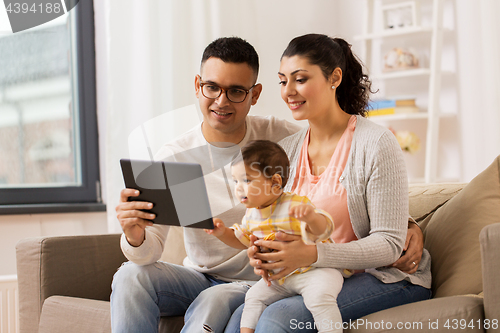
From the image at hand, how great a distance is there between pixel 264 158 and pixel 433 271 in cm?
61

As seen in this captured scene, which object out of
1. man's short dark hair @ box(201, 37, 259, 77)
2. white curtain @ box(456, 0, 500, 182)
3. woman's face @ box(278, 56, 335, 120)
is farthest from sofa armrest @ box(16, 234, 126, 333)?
white curtain @ box(456, 0, 500, 182)

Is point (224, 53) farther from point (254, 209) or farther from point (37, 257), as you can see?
point (37, 257)

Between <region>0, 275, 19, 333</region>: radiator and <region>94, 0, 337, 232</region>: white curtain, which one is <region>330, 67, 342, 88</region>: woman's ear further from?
<region>0, 275, 19, 333</region>: radiator

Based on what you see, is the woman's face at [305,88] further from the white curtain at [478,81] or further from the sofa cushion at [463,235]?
the white curtain at [478,81]

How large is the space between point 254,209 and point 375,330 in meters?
0.41

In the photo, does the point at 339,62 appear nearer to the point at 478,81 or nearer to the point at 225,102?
the point at 225,102

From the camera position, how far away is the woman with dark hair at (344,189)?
1.15m

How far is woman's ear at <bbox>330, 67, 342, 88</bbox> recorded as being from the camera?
1.40m

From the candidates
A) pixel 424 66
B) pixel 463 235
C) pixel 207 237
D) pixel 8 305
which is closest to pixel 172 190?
pixel 207 237

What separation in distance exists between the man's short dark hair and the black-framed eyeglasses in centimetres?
9

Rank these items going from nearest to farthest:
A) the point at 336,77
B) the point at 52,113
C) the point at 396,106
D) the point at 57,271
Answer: the point at 336,77
the point at 57,271
the point at 52,113
the point at 396,106

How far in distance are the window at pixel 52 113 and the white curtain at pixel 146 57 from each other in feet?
0.26

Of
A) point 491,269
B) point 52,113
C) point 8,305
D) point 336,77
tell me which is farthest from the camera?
point 52,113

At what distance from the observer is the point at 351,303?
3.75 feet
